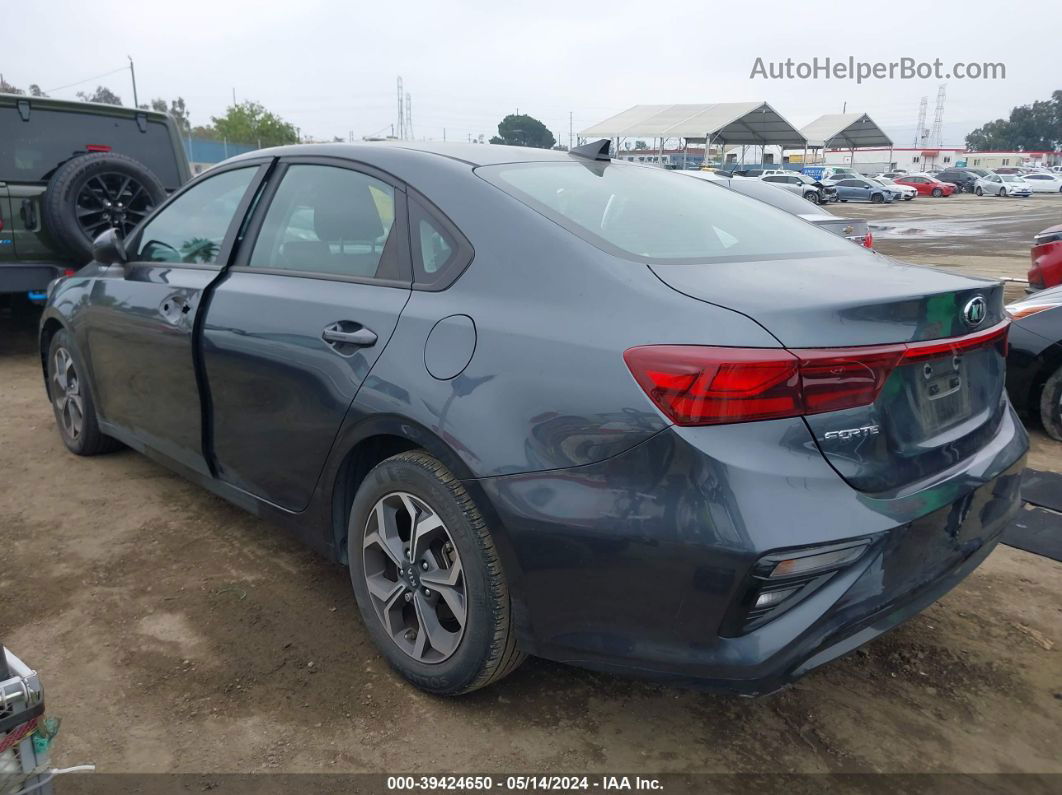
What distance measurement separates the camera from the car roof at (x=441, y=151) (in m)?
2.67

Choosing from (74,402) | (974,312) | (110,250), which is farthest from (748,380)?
(74,402)

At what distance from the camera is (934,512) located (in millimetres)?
2002

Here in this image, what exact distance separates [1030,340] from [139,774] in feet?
15.7

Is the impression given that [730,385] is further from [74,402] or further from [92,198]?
[92,198]

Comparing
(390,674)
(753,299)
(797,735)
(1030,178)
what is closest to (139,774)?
(390,674)

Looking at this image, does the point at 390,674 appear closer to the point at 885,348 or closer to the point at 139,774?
the point at 139,774

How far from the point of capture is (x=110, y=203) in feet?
20.0

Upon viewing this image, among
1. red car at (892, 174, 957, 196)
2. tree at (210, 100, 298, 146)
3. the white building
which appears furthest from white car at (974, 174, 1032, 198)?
tree at (210, 100, 298, 146)

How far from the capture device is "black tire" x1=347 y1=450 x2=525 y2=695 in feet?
6.98

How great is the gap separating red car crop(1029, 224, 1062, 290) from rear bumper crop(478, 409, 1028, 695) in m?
5.31

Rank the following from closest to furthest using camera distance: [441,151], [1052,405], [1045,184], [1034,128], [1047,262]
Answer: [441,151] → [1052,405] → [1047,262] → [1045,184] → [1034,128]

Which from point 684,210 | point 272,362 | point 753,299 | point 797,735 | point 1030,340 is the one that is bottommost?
point 797,735

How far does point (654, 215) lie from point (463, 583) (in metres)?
1.26

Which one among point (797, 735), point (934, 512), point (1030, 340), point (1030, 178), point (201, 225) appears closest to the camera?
point (934, 512)
